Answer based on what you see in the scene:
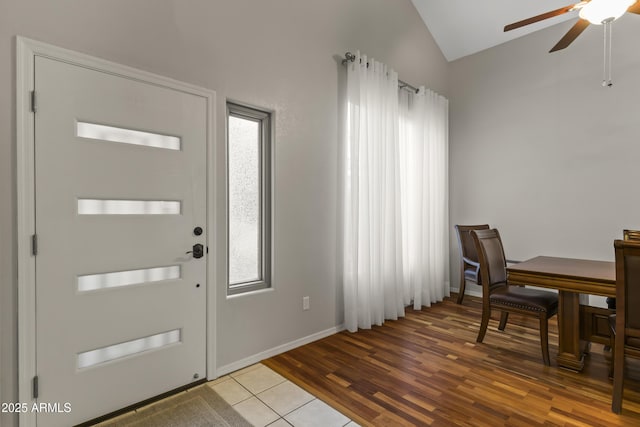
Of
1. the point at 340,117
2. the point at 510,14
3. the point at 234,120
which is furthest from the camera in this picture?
the point at 510,14

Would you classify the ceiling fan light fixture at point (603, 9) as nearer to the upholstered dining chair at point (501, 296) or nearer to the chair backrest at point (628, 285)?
the chair backrest at point (628, 285)

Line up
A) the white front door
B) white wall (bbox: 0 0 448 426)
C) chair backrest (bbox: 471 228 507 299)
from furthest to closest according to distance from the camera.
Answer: chair backrest (bbox: 471 228 507 299) < the white front door < white wall (bbox: 0 0 448 426)

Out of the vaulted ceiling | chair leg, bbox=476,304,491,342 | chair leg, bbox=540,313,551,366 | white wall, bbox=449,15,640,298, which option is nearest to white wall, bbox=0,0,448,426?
the vaulted ceiling

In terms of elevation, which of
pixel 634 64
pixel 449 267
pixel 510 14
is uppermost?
pixel 510 14

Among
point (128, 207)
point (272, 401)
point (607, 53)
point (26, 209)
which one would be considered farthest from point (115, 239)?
point (607, 53)

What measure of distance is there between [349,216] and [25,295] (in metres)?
2.53

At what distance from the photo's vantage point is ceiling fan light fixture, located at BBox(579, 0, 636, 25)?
203cm

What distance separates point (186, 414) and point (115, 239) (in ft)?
3.83

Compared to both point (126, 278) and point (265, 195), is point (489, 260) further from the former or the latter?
point (126, 278)

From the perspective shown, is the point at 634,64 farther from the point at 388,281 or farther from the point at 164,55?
the point at 164,55

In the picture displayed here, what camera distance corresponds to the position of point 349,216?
135 inches

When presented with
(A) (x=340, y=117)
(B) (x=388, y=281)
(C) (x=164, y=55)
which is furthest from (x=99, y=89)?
(B) (x=388, y=281)

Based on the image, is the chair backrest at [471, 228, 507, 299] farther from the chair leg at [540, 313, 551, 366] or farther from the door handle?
the door handle

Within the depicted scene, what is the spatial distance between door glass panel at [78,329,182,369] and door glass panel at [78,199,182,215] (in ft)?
2.69
